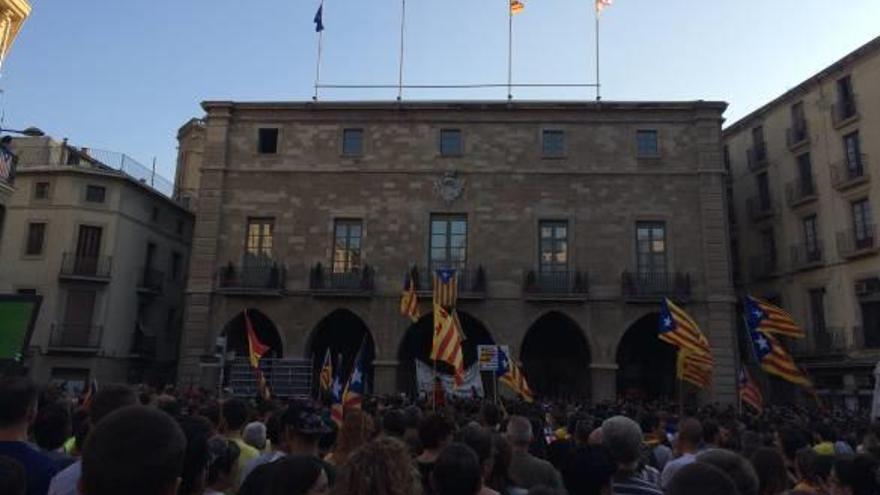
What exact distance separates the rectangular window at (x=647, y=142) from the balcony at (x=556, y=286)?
221 inches

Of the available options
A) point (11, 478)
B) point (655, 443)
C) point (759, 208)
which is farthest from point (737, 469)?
point (759, 208)

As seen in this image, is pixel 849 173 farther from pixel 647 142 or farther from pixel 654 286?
pixel 654 286

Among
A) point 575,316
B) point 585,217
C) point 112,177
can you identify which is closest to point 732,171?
point 585,217

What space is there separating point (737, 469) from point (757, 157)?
3341cm

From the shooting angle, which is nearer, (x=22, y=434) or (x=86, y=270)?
(x=22, y=434)

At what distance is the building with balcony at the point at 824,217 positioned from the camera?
27125mm

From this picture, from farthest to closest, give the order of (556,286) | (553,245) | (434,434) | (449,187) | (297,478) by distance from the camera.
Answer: (449,187)
(553,245)
(556,286)
(434,434)
(297,478)

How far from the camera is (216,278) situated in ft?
88.1

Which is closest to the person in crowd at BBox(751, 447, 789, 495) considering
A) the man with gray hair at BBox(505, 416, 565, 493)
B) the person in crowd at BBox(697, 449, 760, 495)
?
the person in crowd at BBox(697, 449, 760, 495)

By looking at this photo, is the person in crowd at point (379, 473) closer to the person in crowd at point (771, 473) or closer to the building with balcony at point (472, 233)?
the person in crowd at point (771, 473)

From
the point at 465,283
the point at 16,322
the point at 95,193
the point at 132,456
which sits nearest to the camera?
the point at 132,456

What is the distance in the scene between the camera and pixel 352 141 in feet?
93.4

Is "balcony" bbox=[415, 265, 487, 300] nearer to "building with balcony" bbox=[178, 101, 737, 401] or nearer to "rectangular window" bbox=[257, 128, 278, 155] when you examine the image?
"building with balcony" bbox=[178, 101, 737, 401]

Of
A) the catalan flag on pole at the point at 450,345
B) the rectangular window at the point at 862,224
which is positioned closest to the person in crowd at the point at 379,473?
the catalan flag on pole at the point at 450,345
